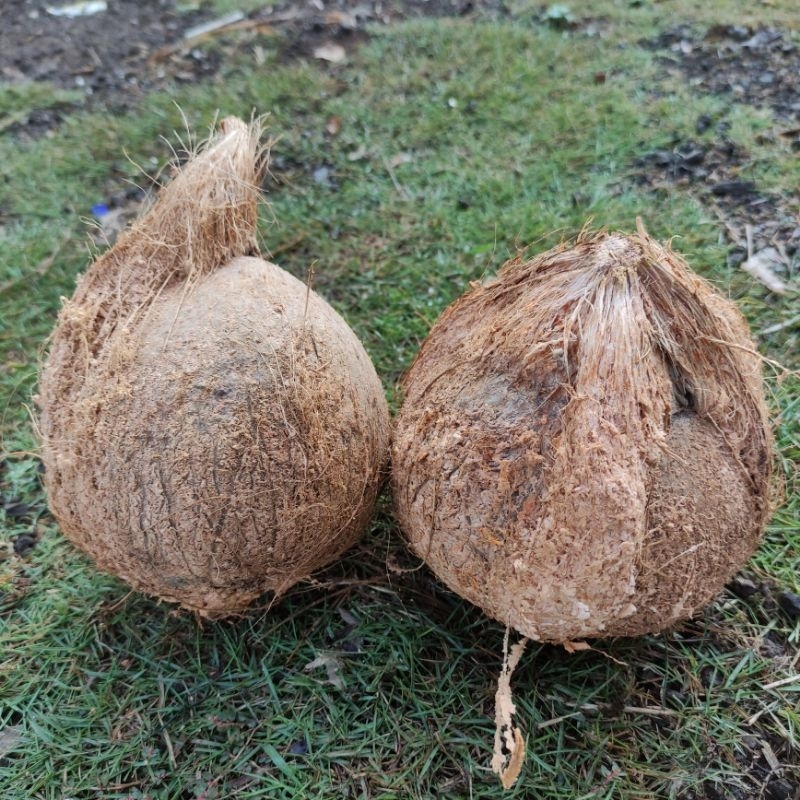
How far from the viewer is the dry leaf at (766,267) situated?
11.2 feet

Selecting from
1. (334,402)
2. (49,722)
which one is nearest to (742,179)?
(334,402)

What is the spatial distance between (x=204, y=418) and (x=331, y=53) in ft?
14.6

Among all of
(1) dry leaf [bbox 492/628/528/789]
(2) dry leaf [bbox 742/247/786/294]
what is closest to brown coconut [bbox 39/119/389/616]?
(1) dry leaf [bbox 492/628/528/789]

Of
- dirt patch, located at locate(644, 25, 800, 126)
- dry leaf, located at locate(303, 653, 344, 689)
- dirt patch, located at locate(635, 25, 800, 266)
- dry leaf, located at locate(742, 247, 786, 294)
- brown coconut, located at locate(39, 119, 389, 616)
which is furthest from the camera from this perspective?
dirt patch, located at locate(644, 25, 800, 126)

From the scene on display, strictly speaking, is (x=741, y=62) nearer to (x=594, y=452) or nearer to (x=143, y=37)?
(x=594, y=452)

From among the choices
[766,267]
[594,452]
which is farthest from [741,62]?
[594,452]

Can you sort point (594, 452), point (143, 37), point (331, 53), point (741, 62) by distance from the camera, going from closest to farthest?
1. point (594, 452)
2. point (741, 62)
3. point (331, 53)
4. point (143, 37)

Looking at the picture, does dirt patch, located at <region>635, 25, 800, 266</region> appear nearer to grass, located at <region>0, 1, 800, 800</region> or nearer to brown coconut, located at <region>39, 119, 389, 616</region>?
grass, located at <region>0, 1, 800, 800</region>

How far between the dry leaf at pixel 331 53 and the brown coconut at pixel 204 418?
142 inches

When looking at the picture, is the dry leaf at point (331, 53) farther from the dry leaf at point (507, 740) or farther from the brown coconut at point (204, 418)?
the dry leaf at point (507, 740)

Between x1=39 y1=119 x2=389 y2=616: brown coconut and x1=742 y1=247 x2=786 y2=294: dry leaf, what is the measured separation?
2.05m

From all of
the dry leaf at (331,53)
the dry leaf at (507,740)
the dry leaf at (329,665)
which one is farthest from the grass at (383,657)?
the dry leaf at (331,53)

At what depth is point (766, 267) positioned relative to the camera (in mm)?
3508

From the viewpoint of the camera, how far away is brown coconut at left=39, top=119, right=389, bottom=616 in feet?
6.85
